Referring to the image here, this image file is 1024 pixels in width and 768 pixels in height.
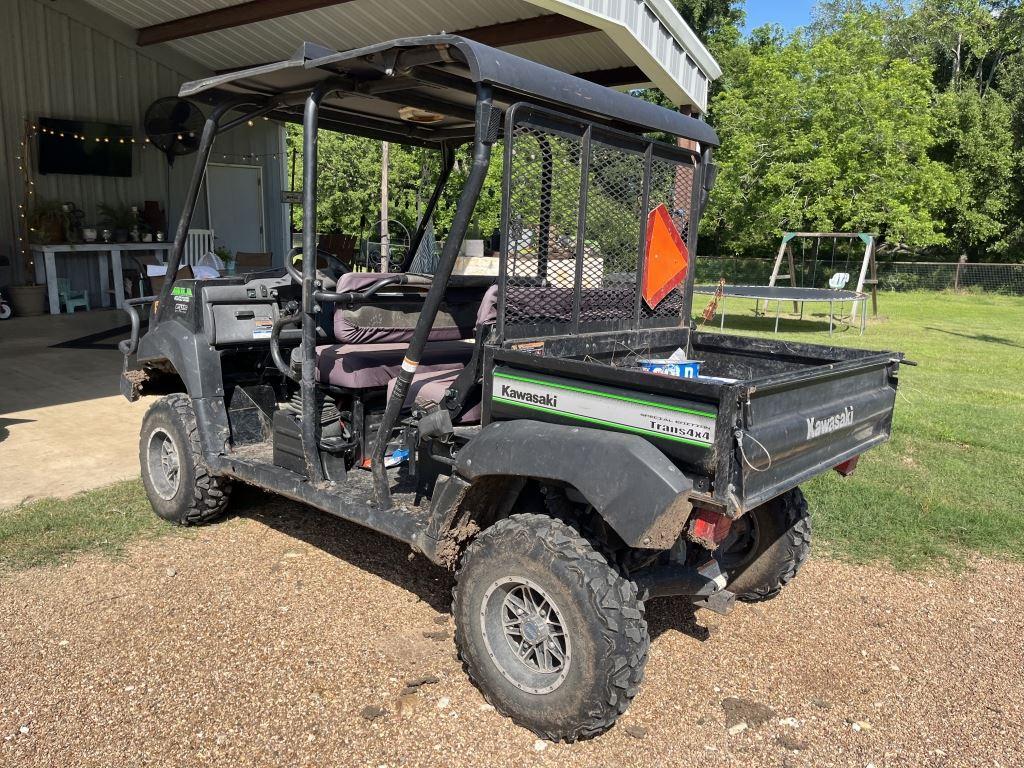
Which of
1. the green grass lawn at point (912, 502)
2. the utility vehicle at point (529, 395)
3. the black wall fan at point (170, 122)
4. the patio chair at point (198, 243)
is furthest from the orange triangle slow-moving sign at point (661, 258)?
the black wall fan at point (170, 122)

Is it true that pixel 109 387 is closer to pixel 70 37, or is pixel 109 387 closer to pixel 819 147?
pixel 70 37

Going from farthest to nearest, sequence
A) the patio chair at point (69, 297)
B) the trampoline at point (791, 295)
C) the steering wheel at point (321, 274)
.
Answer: the trampoline at point (791, 295)
the patio chair at point (69, 297)
the steering wheel at point (321, 274)

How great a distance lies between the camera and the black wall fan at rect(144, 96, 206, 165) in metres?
13.7

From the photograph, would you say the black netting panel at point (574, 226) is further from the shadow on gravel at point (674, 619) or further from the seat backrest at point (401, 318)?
the shadow on gravel at point (674, 619)

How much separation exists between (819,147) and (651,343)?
19376 millimetres

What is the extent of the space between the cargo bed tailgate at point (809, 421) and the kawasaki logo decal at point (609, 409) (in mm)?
138

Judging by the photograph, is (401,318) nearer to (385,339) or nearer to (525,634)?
(385,339)

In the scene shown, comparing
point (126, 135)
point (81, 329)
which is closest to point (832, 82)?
point (126, 135)

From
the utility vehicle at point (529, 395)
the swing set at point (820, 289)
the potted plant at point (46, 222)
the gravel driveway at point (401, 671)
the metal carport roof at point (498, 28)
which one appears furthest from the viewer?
the swing set at point (820, 289)

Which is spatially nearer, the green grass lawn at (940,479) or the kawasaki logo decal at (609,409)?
the kawasaki logo decal at (609,409)

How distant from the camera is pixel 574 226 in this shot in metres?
3.40

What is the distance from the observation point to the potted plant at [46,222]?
1270 centimetres

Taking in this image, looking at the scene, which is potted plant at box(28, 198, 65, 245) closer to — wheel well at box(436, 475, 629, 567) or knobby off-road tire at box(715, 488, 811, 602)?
wheel well at box(436, 475, 629, 567)

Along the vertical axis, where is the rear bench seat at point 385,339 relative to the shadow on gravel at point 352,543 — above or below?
above
